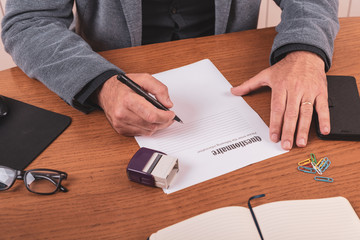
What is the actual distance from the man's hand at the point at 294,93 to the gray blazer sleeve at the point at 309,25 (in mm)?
38

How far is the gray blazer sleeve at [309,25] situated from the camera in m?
0.91

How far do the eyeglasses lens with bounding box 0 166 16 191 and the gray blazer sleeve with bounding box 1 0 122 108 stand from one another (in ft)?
0.72

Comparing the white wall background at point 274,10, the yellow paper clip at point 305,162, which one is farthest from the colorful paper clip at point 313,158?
the white wall background at point 274,10

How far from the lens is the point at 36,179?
27.0 inches

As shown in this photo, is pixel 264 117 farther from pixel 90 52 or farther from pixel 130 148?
pixel 90 52

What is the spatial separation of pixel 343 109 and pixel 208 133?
33 centimetres

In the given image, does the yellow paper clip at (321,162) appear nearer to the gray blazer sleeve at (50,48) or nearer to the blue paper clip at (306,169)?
the blue paper clip at (306,169)

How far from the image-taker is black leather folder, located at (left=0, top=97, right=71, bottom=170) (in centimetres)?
74

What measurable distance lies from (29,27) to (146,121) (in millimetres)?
483

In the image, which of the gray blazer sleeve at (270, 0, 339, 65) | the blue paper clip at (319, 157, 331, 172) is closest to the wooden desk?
the blue paper clip at (319, 157, 331, 172)

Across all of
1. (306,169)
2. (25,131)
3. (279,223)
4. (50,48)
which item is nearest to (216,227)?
(279,223)

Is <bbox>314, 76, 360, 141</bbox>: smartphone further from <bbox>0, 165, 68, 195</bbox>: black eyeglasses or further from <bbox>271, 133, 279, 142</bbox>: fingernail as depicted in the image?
<bbox>0, 165, 68, 195</bbox>: black eyeglasses

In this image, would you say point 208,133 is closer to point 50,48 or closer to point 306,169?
point 306,169

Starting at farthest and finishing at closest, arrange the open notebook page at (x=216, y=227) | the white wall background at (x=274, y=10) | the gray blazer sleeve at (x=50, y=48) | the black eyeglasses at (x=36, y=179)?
the white wall background at (x=274, y=10)
the gray blazer sleeve at (x=50, y=48)
the black eyeglasses at (x=36, y=179)
the open notebook page at (x=216, y=227)
